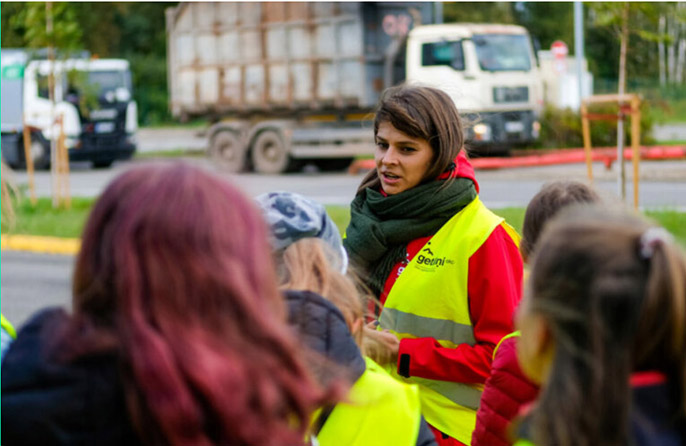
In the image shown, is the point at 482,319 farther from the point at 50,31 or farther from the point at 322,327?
the point at 50,31

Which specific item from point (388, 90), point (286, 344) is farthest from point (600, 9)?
point (286, 344)

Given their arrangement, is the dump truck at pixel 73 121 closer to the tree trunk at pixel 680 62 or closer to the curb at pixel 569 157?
the curb at pixel 569 157

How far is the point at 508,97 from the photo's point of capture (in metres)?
22.1

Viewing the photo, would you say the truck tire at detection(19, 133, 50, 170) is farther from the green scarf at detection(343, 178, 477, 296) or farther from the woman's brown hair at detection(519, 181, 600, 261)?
the woman's brown hair at detection(519, 181, 600, 261)

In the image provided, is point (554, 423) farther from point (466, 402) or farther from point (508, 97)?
point (508, 97)

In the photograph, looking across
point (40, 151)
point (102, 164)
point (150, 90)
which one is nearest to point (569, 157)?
point (102, 164)

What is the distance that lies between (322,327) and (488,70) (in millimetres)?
20334

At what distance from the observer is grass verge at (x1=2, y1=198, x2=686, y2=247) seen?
10578mm

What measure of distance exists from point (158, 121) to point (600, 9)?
4041 centimetres

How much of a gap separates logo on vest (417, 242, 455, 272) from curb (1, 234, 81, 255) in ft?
32.3

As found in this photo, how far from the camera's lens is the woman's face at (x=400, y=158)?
340 centimetres

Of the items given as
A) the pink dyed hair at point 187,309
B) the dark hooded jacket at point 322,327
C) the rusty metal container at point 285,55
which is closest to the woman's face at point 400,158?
the dark hooded jacket at point 322,327

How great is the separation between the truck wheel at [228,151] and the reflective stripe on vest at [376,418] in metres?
21.5

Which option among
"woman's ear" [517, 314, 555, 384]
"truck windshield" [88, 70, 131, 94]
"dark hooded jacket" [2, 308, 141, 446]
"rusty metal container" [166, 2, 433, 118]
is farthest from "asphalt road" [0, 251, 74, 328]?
"truck windshield" [88, 70, 131, 94]
